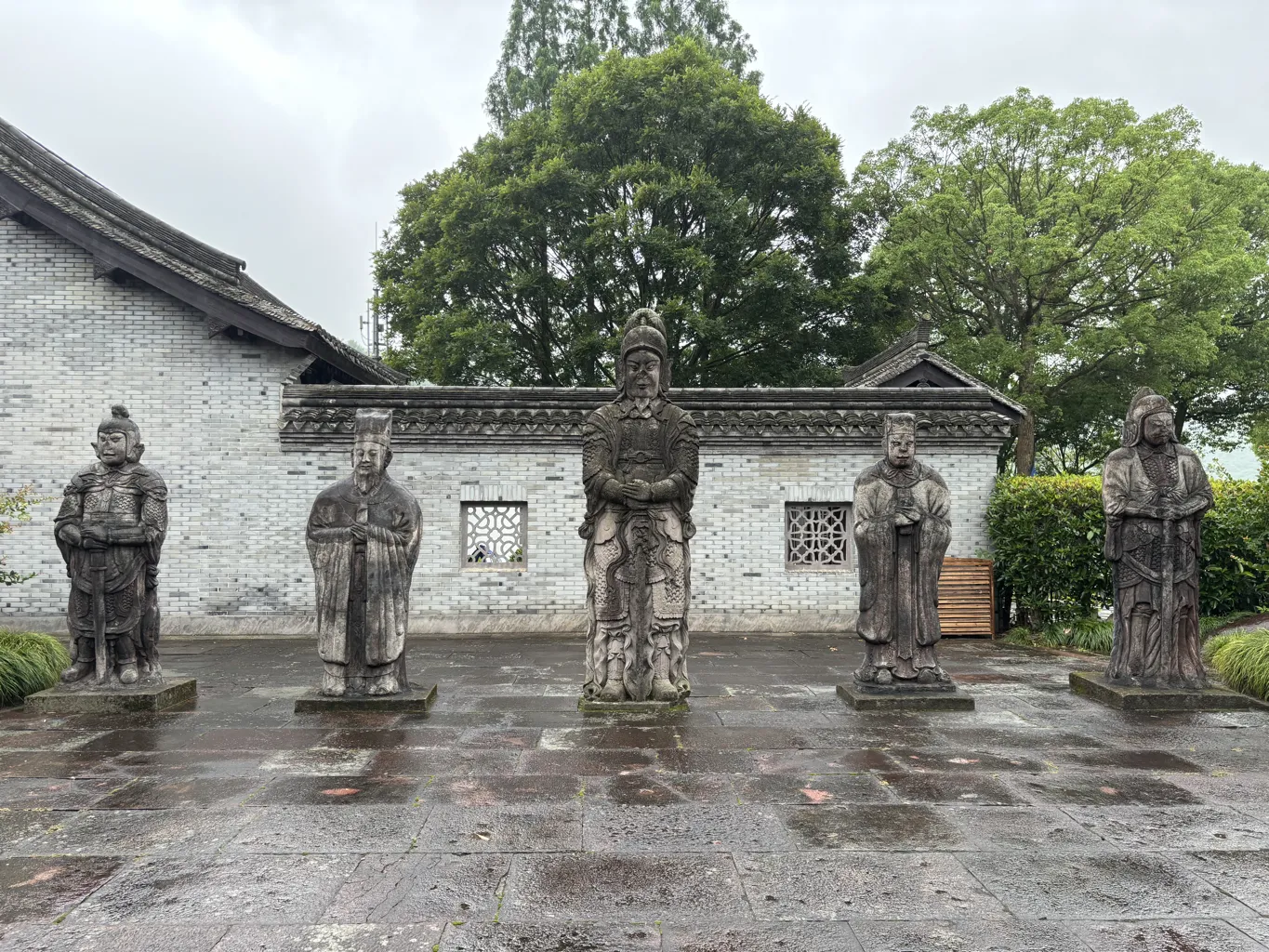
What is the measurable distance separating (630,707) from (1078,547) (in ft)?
24.4

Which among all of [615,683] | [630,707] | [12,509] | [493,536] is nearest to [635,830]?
[630,707]

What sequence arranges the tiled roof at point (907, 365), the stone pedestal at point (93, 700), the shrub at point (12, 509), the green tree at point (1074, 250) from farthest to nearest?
the green tree at point (1074, 250) → the tiled roof at point (907, 365) → the shrub at point (12, 509) → the stone pedestal at point (93, 700)

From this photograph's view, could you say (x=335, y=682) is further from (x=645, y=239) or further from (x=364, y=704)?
(x=645, y=239)

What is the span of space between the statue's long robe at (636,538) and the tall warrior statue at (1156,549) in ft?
12.1

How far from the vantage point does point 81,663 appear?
7.11 metres

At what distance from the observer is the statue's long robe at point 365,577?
6.94 metres

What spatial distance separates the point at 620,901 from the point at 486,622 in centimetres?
852

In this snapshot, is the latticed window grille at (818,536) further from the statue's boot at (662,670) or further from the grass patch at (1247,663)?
the statue's boot at (662,670)

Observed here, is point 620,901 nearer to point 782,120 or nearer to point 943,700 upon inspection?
point 943,700

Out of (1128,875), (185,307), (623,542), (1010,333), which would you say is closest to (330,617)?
(623,542)

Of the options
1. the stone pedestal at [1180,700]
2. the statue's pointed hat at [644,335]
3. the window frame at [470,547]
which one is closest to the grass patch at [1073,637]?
the stone pedestal at [1180,700]

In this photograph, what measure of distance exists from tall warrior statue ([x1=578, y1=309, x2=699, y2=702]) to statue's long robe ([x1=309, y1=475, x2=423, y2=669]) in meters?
1.52

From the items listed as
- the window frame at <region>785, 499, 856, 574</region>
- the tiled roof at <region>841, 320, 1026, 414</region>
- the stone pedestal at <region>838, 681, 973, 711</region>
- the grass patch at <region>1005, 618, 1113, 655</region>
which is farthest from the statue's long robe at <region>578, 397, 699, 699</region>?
the tiled roof at <region>841, 320, 1026, 414</region>

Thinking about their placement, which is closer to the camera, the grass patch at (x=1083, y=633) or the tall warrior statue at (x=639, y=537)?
the tall warrior statue at (x=639, y=537)
